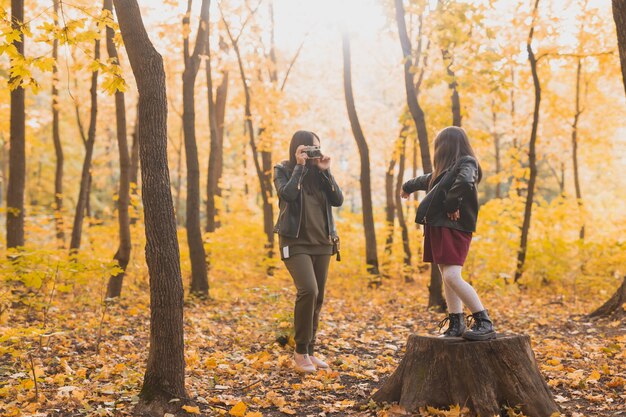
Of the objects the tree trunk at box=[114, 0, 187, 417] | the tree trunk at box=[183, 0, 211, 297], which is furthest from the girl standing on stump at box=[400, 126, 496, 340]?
the tree trunk at box=[183, 0, 211, 297]

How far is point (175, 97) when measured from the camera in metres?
24.6

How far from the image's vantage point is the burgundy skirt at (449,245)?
4602 millimetres

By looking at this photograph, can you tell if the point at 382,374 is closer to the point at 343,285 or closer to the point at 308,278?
the point at 308,278

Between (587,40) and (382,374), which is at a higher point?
(587,40)

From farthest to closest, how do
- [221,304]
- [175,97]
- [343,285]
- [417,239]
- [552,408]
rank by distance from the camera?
1. [175,97]
2. [417,239]
3. [343,285]
4. [221,304]
5. [552,408]

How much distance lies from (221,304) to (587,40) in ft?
38.1

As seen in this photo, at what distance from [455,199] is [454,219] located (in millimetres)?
179

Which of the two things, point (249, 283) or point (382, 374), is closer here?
point (382, 374)

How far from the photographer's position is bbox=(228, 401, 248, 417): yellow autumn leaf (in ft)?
14.5

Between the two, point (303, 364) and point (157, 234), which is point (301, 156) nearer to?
point (157, 234)

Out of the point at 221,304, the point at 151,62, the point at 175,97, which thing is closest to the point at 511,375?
the point at 151,62

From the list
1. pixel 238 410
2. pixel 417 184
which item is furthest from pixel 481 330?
pixel 238 410

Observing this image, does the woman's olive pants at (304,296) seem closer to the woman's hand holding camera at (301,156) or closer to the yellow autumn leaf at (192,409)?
the woman's hand holding camera at (301,156)

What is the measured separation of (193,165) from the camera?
35.7 feet
